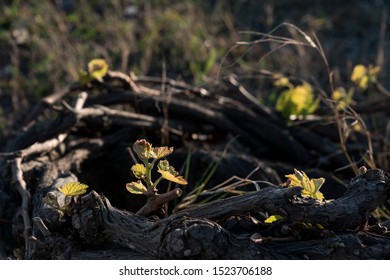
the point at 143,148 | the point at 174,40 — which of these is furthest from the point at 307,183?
the point at 174,40

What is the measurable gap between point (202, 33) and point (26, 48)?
1427mm

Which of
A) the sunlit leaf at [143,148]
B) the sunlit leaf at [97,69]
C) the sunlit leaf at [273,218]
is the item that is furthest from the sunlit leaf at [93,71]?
the sunlit leaf at [273,218]

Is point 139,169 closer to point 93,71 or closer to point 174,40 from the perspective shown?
point 93,71

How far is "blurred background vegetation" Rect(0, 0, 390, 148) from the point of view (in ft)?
14.2

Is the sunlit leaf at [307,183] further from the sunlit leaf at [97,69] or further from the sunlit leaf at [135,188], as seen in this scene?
the sunlit leaf at [97,69]

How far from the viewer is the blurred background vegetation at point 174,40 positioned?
434 centimetres

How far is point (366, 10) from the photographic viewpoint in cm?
534

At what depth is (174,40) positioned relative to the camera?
4.75 m

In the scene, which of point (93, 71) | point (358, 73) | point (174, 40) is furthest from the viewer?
point (174, 40)

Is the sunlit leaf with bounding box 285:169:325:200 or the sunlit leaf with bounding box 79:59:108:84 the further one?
the sunlit leaf with bounding box 79:59:108:84

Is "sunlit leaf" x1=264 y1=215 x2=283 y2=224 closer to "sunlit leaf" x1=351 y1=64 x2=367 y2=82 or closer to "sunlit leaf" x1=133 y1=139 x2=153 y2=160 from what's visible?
"sunlit leaf" x1=133 y1=139 x2=153 y2=160

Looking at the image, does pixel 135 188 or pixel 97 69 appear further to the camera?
pixel 97 69

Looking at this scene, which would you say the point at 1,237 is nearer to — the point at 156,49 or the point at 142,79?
the point at 142,79

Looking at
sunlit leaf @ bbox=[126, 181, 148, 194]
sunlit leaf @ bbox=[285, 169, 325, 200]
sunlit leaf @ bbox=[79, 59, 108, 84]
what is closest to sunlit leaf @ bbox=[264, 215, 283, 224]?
sunlit leaf @ bbox=[285, 169, 325, 200]
